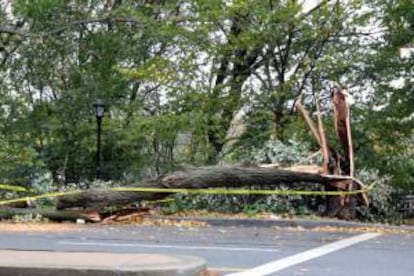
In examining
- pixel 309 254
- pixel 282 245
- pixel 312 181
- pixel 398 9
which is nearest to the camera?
pixel 309 254

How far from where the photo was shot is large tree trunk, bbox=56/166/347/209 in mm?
16281

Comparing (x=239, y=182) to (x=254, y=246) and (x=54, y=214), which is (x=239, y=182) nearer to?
(x=54, y=214)

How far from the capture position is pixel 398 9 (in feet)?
63.5

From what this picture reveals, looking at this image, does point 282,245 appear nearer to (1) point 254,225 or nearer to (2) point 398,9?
(1) point 254,225

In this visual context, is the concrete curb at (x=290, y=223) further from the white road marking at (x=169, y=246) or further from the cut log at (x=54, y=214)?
the white road marking at (x=169, y=246)

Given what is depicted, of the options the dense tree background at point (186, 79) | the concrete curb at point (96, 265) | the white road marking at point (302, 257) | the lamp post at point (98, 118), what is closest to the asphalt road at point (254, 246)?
the white road marking at point (302, 257)

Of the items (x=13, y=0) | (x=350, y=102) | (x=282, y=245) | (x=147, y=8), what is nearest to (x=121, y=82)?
(x=147, y=8)

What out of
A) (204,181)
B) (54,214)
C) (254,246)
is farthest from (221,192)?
(254,246)

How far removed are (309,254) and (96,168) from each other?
12.8 m

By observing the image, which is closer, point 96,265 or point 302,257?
point 96,265

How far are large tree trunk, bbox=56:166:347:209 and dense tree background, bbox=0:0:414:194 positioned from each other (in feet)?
9.80

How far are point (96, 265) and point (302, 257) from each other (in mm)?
3850

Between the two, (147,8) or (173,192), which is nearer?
(173,192)

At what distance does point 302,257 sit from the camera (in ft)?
34.8
